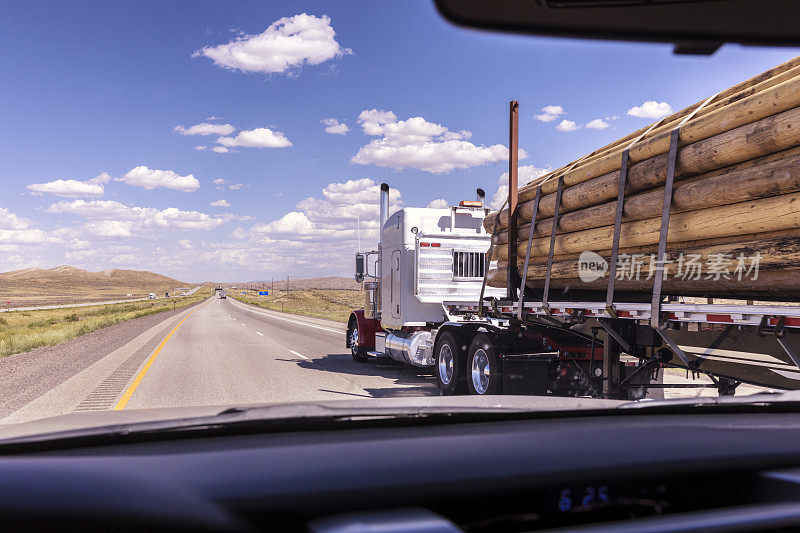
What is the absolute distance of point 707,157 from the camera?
532 centimetres

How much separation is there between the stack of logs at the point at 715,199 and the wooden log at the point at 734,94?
1cm

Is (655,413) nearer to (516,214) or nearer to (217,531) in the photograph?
(217,531)

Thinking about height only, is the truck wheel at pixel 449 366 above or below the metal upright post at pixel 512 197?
below

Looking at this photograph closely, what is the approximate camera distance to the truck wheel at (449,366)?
9.40m

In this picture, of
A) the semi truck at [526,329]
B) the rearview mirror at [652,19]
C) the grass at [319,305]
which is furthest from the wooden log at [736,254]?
the grass at [319,305]

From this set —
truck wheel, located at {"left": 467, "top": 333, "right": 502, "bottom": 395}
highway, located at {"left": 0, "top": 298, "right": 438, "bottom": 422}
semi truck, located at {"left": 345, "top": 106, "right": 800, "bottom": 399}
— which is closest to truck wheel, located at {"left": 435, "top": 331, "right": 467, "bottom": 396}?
semi truck, located at {"left": 345, "top": 106, "right": 800, "bottom": 399}

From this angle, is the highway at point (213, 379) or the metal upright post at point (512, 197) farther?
the highway at point (213, 379)

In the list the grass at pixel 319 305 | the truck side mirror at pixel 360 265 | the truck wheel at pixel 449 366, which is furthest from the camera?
the grass at pixel 319 305

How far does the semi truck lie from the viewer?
5.52m

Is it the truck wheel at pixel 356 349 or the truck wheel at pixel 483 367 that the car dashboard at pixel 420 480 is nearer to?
the truck wheel at pixel 483 367

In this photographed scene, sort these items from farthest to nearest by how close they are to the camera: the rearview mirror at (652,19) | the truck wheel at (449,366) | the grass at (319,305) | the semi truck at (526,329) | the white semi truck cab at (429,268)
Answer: the grass at (319,305)
the white semi truck cab at (429,268)
the truck wheel at (449,366)
the semi truck at (526,329)
the rearview mirror at (652,19)

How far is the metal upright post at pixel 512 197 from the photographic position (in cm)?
873

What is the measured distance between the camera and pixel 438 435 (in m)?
2.18

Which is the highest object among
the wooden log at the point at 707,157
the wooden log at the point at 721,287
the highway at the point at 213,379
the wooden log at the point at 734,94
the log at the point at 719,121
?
the wooden log at the point at 734,94
